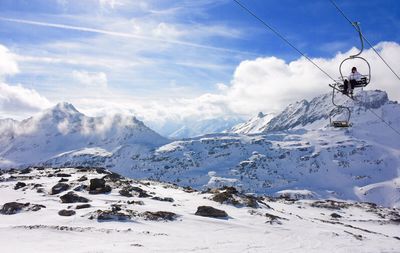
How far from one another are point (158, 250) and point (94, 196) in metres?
38.6

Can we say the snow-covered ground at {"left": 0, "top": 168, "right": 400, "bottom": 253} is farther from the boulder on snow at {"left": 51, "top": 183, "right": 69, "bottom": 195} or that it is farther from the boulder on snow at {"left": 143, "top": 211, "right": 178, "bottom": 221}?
the boulder on snow at {"left": 51, "top": 183, "right": 69, "bottom": 195}

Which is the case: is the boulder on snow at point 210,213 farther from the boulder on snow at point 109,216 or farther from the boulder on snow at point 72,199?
the boulder on snow at point 72,199

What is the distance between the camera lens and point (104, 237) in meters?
47.4

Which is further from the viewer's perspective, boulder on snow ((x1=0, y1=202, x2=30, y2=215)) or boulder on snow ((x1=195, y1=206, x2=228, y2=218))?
boulder on snow ((x1=195, y1=206, x2=228, y2=218))

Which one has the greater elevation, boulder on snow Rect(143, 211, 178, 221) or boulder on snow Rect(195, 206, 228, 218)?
boulder on snow Rect(143, 211, 178, 221)

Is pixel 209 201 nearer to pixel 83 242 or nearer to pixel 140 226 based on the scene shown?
pixel 140 226

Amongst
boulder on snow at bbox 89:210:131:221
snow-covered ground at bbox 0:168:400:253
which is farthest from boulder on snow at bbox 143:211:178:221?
boulder on snow at bbox 89:210:131:221

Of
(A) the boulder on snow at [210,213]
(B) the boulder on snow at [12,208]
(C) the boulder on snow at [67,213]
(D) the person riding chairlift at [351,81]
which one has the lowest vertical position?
(A) the boulder on snow at [210,213]

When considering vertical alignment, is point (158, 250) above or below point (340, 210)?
above

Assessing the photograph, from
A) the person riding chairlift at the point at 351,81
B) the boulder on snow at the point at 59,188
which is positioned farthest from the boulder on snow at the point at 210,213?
the person riding chairlift at the point at 351,81

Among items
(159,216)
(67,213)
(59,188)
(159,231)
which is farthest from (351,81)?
(59,188)

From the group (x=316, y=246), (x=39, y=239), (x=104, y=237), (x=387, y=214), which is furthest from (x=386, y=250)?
(x=387, y=214)

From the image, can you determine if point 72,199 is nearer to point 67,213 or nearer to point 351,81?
point 67,213

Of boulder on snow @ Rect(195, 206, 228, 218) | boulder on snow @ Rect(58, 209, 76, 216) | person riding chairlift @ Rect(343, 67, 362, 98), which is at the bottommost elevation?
boulder on snow @ Rect(195, 206, 228, 218)
